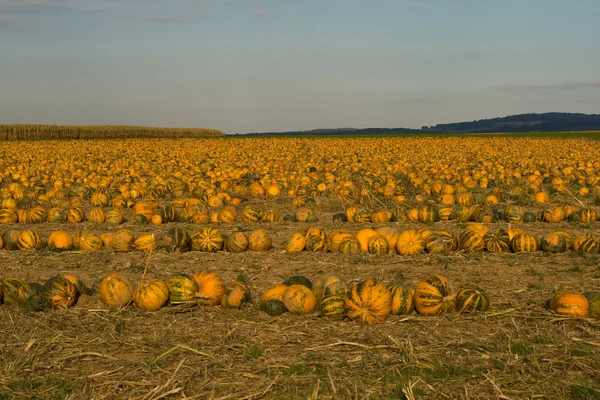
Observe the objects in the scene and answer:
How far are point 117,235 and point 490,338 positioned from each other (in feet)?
20.8

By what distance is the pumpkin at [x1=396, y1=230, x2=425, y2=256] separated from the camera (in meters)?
9.55

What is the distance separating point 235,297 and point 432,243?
376cm

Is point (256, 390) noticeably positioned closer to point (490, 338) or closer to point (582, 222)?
point (490, 338)

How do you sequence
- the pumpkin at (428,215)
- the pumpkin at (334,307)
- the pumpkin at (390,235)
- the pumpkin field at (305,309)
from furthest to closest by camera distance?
the pumpkin at (428,215) → the pumpkin at (390,235) → the pumpkin at (334,307) → the pumpkin field at (305,309)

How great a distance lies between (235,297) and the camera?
7.08 meters

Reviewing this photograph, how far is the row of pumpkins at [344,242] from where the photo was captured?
9.62 m

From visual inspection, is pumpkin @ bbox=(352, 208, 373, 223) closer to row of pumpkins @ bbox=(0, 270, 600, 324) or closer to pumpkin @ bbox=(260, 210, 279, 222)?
pumpkin @ bbox=(260, 210, 279, 222)

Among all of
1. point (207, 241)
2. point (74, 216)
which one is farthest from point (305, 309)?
point (74, 216)

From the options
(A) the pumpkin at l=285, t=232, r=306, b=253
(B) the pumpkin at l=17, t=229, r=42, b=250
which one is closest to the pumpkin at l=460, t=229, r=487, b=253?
(A) the pumpkin at l=285, t=232, r=306, b=253

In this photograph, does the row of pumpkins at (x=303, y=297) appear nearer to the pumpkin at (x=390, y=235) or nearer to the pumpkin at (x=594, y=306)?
the pumpkin at (x=594, y=306)

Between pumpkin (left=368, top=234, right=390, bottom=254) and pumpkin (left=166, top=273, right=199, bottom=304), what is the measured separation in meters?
3.33

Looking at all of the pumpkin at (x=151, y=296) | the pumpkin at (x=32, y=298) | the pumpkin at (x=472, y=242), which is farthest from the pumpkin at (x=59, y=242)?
the pumpkin at (x=472, y=242)

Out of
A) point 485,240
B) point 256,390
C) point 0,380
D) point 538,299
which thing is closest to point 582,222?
point 485,240

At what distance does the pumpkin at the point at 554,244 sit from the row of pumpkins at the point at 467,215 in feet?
8.71
